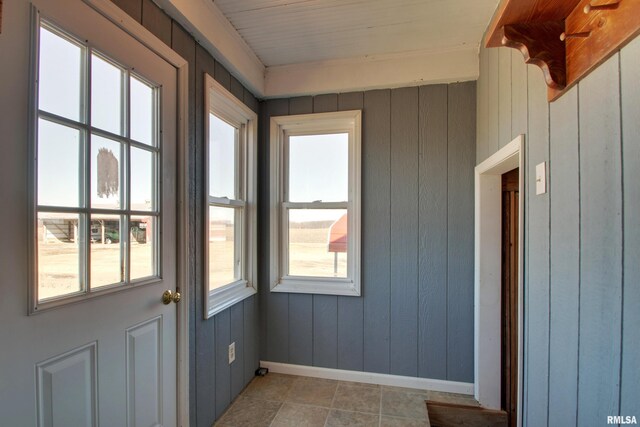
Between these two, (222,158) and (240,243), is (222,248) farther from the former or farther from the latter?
(222,158)

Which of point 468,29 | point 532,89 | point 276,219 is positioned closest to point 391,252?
point 276,219

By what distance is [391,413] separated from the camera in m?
1.94

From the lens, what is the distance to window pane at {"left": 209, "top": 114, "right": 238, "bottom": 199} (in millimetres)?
1934

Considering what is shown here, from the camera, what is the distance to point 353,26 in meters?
1.86

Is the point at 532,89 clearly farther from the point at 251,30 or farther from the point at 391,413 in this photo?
the point at 391,413

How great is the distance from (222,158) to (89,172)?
41.0 inches

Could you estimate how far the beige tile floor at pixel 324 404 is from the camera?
186 cm

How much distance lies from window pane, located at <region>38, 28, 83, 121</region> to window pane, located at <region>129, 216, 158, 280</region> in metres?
0.46

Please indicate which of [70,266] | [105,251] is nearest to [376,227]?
[105,251]

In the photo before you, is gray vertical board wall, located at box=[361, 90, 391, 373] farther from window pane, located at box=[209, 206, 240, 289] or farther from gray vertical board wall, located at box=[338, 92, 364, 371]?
window pane, located at box=[209, 206, 240, 289]

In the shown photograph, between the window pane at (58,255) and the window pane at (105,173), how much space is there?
11 cm

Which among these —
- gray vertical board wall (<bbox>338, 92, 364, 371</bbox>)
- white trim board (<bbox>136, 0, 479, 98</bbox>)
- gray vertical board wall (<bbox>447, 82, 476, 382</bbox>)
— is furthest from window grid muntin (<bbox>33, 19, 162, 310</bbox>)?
gray vertical board wall (<bbox>447, 82, 476, 382</bbox>)

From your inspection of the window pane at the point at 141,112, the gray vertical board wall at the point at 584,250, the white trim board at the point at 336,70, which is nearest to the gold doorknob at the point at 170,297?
the window pane at the point at 141,112

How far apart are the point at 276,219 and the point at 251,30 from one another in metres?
1.35
